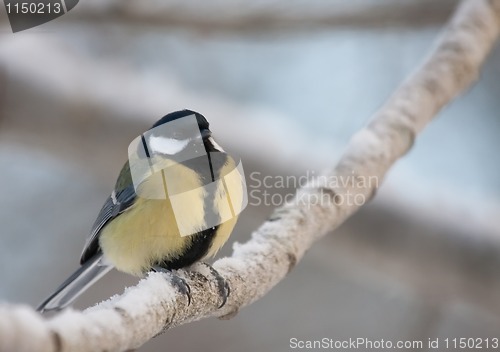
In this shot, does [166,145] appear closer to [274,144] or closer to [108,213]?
[108,213]

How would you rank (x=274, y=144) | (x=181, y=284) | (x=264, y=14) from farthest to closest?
1. (x=264, y=14)
2. (x=274, y=144)
3. (x=181, y=284)

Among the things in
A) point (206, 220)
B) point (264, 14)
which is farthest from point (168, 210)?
point (264, 14)

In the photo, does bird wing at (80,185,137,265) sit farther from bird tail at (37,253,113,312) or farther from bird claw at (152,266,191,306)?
bird claw at (152,266,191,306)

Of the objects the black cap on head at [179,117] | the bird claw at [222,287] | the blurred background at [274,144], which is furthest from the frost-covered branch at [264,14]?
the bird claw at [222,287]

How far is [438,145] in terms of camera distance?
1.36 metres

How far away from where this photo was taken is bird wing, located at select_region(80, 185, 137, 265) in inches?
29.7

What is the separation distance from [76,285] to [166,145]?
18cm

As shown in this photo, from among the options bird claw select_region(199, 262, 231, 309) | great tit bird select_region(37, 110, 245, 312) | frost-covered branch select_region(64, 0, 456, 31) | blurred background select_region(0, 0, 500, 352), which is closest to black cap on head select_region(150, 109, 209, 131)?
great tit bird select_region(37, 110, 245, 312)

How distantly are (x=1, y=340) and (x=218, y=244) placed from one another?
41cm

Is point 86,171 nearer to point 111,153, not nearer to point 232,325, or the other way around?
point 111,153

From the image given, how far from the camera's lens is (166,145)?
721mm

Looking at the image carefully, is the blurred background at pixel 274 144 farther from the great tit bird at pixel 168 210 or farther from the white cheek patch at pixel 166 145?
→ the white cheek patch at pixel 166 145

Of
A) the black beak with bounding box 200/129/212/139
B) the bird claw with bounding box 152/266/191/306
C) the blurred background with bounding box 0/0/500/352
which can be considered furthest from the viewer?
the blurred background with bounding box 0/0/500/352

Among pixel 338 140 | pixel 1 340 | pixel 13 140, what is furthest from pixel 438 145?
pixel 1 340
